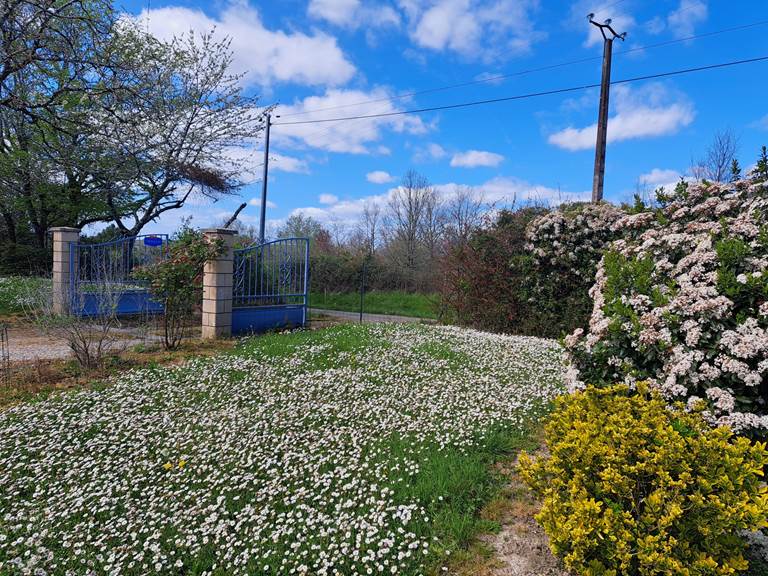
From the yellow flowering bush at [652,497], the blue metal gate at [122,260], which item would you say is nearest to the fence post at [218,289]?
the blue metal gate at [122,260]

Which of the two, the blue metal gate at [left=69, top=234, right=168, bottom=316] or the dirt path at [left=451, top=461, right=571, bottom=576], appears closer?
A: the dirt path at [left=451, top=461, right=571, bottom=576]

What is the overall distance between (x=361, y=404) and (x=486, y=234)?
611 cm

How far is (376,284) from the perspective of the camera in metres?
21.2

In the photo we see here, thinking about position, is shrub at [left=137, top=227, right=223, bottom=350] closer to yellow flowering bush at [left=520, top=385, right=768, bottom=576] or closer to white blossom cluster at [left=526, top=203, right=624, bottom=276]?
white blossom cluster at [left=526, top=203, right=624, bottom=276]

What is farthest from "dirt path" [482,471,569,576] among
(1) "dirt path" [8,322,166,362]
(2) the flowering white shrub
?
(1) "dirt path" [8,322,166,362]

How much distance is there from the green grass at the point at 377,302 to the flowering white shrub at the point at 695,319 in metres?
13.1

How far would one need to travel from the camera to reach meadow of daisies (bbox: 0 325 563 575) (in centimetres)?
269

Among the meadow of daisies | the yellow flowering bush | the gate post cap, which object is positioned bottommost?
the meadow of daisies

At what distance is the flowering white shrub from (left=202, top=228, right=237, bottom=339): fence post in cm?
671

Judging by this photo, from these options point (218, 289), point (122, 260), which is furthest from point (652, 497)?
point (122, 260)

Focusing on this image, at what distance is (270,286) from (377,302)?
9068mm

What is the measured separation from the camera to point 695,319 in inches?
115

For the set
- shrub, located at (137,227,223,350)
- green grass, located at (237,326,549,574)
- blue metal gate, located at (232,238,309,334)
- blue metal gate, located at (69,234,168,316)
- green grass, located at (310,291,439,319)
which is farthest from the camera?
green grass, located at (310,291,439,319)

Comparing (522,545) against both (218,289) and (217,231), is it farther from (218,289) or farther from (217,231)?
(217,231)
